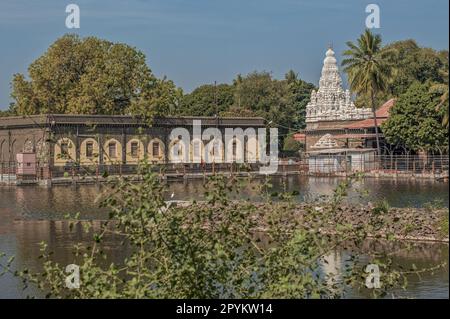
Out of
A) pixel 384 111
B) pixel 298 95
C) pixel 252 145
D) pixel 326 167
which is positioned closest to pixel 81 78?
pixel 252 145

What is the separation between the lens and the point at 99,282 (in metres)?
13.0

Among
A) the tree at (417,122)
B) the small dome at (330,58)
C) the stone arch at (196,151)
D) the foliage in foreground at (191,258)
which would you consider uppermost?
the small dome at (330,58)

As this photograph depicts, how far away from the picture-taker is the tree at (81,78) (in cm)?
7175

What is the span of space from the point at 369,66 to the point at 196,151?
1497 cm

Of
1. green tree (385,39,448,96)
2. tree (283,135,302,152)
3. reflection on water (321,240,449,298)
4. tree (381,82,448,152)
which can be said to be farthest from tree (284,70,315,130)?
reflection on water (321,240,449,298)

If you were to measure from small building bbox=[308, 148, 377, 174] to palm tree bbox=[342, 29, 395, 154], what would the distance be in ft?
4.90

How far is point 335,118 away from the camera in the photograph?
259 feet

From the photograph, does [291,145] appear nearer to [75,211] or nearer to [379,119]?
[379,119]

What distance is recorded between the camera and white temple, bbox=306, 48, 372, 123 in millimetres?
78062

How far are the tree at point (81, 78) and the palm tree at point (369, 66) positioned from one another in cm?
1444

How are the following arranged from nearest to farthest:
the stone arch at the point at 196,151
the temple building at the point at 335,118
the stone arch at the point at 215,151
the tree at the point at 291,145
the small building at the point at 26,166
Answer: the small building at the point at 26,166
the stone arch at the point at 196,151
the temple building at the point at 335,118
the stone arch at the point at 215,151
the tree at the point at 291,145

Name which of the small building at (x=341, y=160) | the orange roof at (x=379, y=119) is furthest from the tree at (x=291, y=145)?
the orange roof at (x=379, y=119)

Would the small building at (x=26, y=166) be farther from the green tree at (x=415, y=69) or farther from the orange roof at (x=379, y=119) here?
the green tree at (x=415, y=69)
